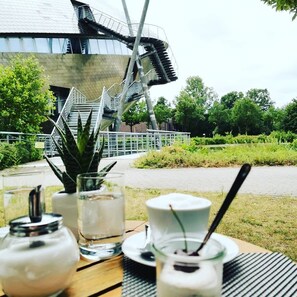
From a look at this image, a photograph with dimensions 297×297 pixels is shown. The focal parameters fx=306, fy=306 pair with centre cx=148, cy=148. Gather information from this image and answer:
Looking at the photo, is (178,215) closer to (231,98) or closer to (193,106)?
(193,106)

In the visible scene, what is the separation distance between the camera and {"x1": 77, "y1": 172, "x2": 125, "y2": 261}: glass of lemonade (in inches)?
40.9

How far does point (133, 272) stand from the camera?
37.1 inches

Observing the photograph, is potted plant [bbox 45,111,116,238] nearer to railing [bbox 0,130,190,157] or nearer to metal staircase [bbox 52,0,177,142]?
railing [bbox 0,130,190,157]

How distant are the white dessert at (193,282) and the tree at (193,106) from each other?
4242 centimetres

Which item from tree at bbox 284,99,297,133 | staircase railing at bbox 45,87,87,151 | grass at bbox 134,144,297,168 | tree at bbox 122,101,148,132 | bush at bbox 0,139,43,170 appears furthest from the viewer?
tree at bbox 284,99,297,133

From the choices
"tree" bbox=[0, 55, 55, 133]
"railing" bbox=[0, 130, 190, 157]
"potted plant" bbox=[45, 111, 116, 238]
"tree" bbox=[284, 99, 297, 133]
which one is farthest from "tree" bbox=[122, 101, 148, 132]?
"potted plant" bbox=[45, 111, 116, 238]

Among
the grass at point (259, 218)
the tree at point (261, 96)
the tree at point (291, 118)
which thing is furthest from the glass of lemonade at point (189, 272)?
the tree at point (261, 96)

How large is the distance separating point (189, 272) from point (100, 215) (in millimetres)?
513

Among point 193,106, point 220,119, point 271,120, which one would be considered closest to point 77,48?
point 193,106

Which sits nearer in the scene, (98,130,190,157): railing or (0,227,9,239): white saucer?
(0,227,9,239): white saucer

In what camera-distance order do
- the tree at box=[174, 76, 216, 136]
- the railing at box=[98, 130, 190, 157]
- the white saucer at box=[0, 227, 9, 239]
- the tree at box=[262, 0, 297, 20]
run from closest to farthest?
the white saucer at box=[0, 227, 9, 239] → the tree at box=[262, 0, 297, 20] → the railing at box=[98, 130, 190, 157] → the tree at box=[174, 76, 216, 136]

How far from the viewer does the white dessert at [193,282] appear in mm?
590

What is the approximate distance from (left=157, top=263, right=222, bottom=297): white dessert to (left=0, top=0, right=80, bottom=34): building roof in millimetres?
25594

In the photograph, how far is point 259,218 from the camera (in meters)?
4.28
